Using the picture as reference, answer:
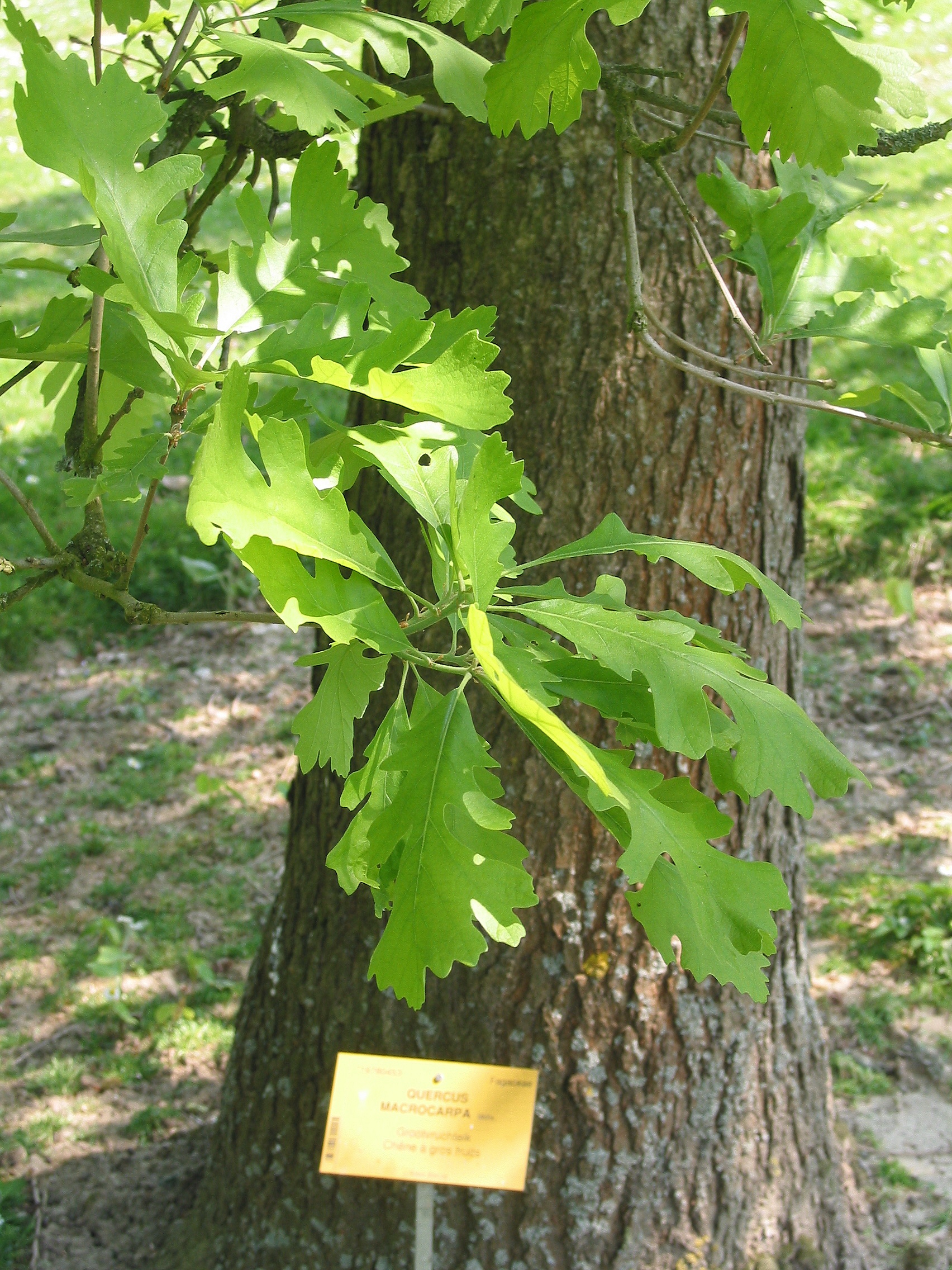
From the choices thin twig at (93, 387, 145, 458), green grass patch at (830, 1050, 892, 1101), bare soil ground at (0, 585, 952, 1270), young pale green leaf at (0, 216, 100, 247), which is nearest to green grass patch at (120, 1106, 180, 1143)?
bare soil ground at (0, 585, 952, 1270)

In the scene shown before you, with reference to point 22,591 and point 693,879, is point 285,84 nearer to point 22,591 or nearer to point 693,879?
point 22,591

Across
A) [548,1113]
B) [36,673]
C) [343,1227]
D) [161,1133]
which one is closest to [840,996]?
[548,1113]

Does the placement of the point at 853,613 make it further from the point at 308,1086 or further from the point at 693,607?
the point at 308,1086

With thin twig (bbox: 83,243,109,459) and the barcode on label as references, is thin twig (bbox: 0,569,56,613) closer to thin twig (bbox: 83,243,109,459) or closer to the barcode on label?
thin twig (bbox: 83,243,109,459)

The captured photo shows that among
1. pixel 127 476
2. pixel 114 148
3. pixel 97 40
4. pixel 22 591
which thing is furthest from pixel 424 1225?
pixel 97 40

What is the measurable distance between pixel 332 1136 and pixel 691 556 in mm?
1118

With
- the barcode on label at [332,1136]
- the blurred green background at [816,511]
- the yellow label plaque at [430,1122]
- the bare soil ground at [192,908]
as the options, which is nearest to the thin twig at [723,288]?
the yellow label plaque at [430,1122]

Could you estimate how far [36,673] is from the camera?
163 inches

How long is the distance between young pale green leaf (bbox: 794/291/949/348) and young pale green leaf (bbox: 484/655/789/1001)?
645 millimetres

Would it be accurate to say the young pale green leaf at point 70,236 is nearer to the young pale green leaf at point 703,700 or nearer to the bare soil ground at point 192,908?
the young pale green leaf at point 703,700

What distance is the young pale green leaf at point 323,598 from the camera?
0.77 m

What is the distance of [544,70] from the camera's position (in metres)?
1.00

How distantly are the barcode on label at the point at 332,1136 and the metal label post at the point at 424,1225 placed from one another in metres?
0.14

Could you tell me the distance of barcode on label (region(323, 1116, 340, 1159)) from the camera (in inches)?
64.2
